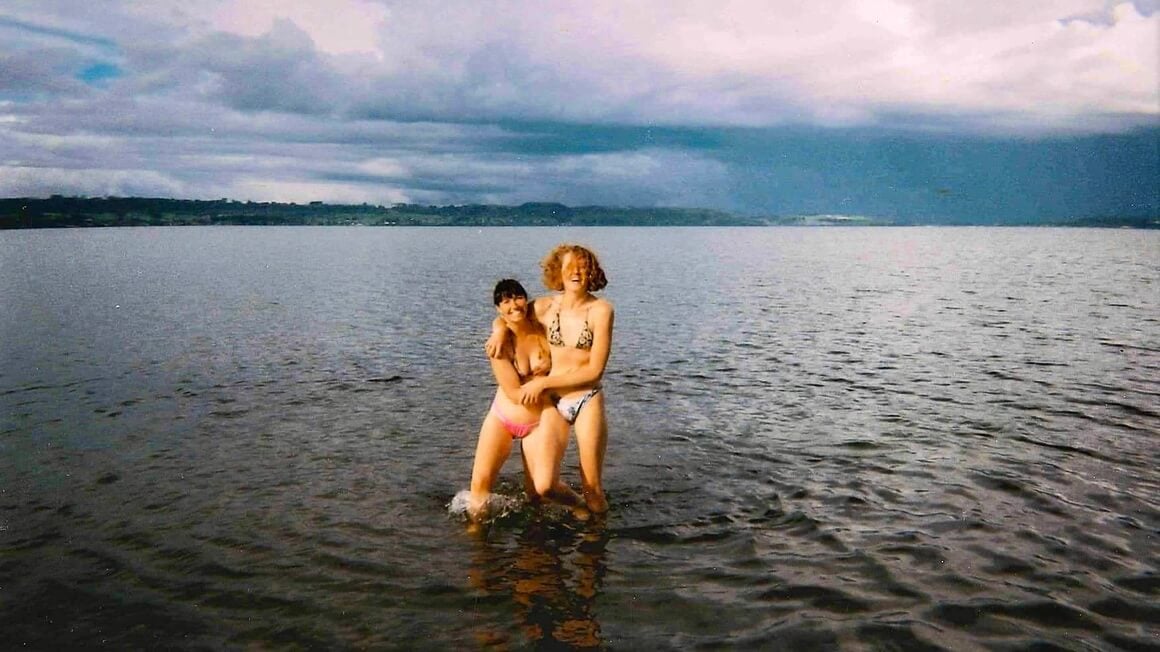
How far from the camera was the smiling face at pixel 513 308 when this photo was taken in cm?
935

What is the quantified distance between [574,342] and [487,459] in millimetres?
2070

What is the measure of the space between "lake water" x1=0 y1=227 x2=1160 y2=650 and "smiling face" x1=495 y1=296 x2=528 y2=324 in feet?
9.70

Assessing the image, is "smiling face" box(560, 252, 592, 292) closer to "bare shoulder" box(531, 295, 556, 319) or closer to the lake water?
"bare shoulder" box(531, 295, 556, 319)

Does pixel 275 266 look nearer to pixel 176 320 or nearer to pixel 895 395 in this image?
pixel 176 320

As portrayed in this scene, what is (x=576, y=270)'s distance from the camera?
9453mm

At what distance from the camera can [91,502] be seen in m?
11.8

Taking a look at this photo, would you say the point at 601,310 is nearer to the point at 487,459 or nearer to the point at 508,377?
the point at 508,377

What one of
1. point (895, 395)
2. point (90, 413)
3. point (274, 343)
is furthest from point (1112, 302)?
point (90, 413)

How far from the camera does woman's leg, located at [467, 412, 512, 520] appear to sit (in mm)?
10281

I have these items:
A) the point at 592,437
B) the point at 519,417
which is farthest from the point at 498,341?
the point at 592,437

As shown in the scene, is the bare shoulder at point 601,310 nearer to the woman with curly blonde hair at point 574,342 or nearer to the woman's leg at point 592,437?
the woman with curly blonde hair at point 574,342

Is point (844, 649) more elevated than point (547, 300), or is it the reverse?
point (547, 300)

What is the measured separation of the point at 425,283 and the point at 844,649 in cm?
5684

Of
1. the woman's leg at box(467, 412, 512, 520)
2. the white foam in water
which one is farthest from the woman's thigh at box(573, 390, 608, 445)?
the white foam in water
